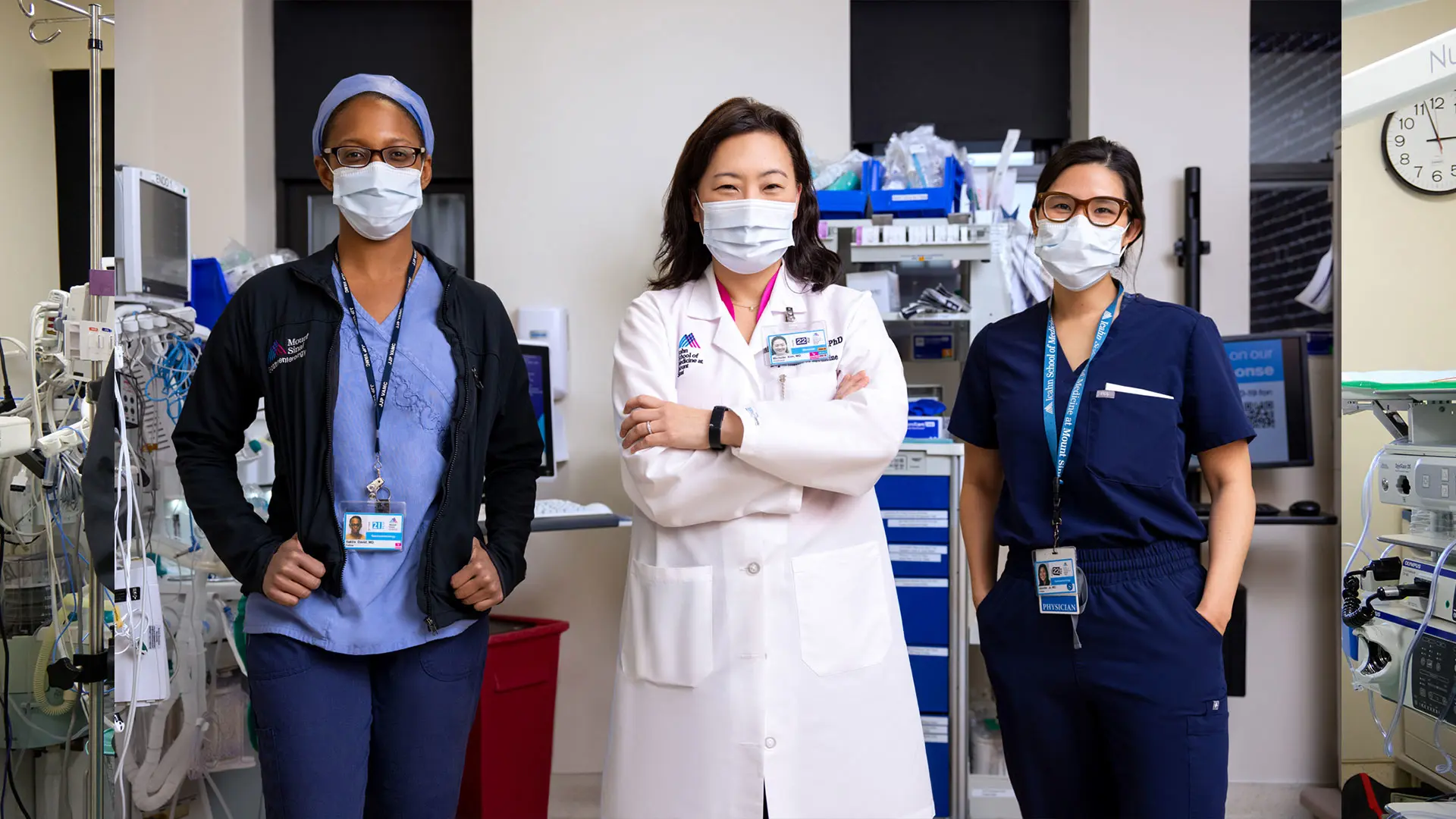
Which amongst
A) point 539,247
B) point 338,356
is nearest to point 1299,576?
point 539,247

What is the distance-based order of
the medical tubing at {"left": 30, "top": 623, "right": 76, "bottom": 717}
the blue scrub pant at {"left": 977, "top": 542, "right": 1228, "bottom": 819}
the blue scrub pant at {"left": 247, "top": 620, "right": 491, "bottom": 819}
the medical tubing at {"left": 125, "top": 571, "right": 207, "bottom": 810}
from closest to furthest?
1. the blue scrub pant at {"left": 247, "top": 620, "right": 491, "bottom": 819}
2. the blue scrub pant at {"left": 977, "top": 542, "right": 1228, "bottom": 819}
3. the medical tubing at {"left": 30, "top": 623, "right": 76, "bottom": 717}
4. the medical tubing at {"left": 125, "top": 571, "right": 207, "bottom": 810}

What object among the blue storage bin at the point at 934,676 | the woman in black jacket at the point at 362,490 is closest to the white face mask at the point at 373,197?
the woman in black jacket at the point at 362,490

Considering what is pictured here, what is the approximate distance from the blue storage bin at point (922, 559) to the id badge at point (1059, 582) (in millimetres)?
1259

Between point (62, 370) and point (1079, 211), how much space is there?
72.1 inches

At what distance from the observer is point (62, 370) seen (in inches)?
70.1

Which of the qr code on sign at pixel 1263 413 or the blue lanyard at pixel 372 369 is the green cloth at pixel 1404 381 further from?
the qr code on sign at pixel 1263 413

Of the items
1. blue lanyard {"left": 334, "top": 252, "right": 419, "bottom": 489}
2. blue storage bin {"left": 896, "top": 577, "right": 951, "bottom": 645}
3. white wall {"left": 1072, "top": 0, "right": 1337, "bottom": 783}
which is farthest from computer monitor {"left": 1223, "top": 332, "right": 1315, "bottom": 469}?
blue lanyard {"left": 334, "top": 252, "right": 419, "bottom": 489}

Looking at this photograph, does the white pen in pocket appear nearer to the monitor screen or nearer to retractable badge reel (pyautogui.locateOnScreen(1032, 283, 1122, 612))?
retractable badge reel (pyautogui.locateOnScreen(1032, 283, 1122, 612))

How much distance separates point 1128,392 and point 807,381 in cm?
51

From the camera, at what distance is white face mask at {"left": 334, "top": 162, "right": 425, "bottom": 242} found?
1.50m

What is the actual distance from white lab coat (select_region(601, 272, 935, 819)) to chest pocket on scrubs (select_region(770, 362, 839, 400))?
52mm

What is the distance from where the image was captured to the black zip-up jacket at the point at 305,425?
1.39 m

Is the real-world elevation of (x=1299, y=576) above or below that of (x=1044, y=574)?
below

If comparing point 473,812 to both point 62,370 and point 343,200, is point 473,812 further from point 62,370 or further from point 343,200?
point 343,200
